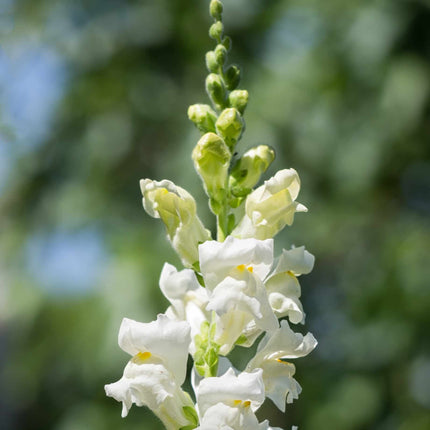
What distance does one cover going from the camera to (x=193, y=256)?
51.1 inches

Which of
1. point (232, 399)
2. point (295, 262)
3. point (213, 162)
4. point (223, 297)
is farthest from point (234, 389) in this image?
point (213, 162)

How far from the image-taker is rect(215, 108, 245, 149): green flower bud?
127 centimetres

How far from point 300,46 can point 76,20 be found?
134cm

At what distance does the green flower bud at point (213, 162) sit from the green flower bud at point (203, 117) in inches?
2.2

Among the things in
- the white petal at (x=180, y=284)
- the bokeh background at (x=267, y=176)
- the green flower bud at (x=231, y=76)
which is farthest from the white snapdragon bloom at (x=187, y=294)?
the bokeh background at (x=267, y=176)

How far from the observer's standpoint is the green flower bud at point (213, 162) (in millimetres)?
1263

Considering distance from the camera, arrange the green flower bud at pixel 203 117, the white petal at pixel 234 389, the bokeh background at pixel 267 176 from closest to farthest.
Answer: the white petal at pixel 234 389 → the green flower bud at pixel 203 117 → the bokeh background at pixel 267 176

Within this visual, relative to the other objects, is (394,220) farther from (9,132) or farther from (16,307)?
(9,132)

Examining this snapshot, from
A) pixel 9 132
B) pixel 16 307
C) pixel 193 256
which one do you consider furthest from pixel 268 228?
pixel 16 307

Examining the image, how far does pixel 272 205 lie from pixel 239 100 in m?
0.19

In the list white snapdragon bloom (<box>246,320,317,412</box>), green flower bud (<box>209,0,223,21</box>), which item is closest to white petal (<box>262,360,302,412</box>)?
white snapdragon bloom (<box>246,320,317,412</box>)

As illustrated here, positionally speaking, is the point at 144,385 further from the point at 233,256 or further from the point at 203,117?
the point at 203,117

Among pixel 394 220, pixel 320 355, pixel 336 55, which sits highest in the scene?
pixel 336 55

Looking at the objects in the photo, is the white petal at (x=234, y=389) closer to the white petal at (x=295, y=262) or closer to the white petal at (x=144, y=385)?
the white petal at (x=144, y=385)
